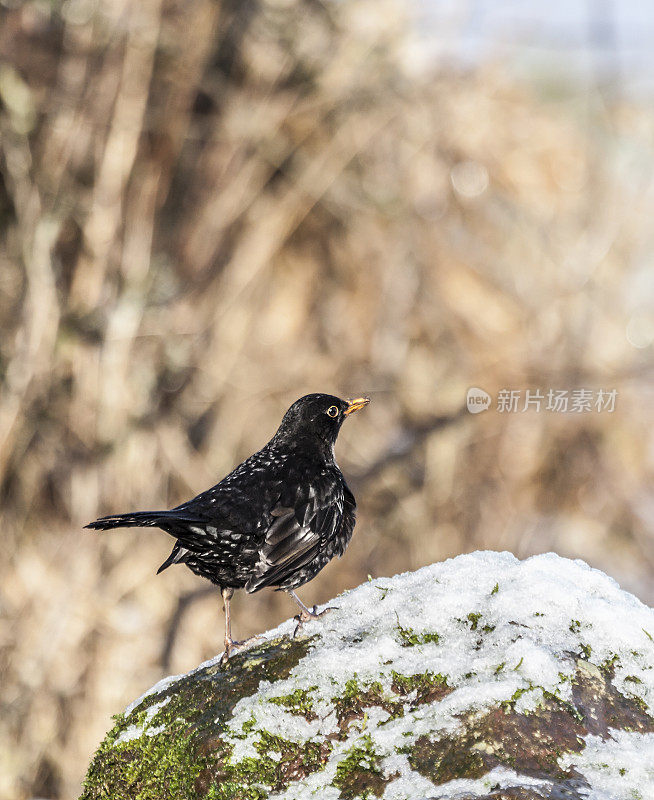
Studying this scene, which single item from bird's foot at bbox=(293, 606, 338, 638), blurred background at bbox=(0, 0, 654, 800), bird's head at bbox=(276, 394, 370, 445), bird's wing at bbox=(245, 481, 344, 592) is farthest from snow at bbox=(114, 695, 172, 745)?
blurred background at bbox=(0, 0, 654, 800)

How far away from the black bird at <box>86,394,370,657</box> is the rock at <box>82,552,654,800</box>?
295 mm

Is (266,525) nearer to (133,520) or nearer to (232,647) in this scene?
(232,647)

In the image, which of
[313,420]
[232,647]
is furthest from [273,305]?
[232,647]

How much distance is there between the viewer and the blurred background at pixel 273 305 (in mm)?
5516

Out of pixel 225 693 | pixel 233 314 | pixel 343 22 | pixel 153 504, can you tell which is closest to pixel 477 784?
pixel 225 693

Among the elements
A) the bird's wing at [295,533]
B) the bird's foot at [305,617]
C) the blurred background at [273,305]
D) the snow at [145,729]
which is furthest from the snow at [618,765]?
the blurred background at [273,305]

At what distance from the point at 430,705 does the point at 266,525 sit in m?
1.06

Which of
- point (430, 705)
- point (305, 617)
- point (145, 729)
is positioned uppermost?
point (430, 705)

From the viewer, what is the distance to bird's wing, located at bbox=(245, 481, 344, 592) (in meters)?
2.80

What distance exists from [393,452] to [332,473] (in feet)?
10.3

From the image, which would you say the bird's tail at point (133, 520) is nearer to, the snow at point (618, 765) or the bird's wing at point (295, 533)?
the bird's wing at point (295, 533)

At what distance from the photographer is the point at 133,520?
2346 millimetres

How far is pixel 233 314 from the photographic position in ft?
20.3

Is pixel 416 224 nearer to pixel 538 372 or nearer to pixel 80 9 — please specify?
pixel 538 372
